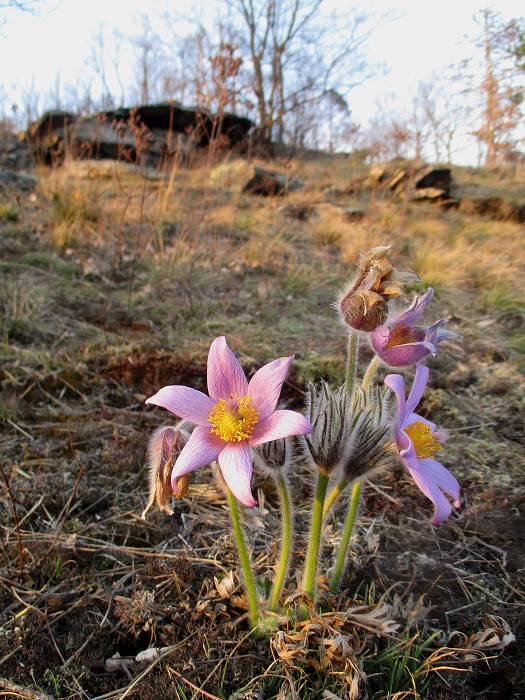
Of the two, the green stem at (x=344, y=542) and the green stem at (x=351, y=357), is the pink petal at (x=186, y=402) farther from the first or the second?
the green stem at (x=344, y=542)

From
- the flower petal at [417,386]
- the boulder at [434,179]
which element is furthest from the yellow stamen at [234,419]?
the boulder at [434,179]

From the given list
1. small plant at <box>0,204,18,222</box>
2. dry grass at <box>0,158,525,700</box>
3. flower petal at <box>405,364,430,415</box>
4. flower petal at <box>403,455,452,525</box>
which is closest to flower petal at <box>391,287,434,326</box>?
flower petal at <box>405,364,430,415</box>

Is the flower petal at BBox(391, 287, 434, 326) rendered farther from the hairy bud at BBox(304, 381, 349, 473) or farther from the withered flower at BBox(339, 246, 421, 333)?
the hairy bud at BBox(304, 381, 349, 473)

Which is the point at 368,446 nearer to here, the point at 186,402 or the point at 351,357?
the point at 351,357

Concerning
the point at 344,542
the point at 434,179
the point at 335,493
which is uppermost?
the point at 434,179

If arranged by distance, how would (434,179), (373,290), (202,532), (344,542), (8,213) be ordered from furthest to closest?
(434,179), (8,213), (202,532), (344,542), (373,290)

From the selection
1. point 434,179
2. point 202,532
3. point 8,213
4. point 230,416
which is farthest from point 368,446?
point 434,179
